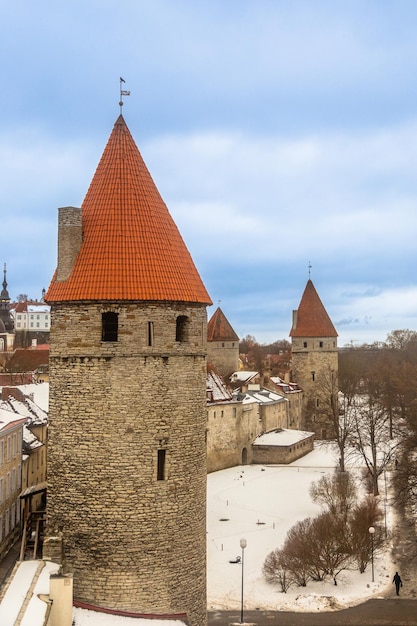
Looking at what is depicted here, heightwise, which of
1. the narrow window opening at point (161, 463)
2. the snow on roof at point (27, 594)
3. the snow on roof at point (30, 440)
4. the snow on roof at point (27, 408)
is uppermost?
the narrow window opening at point (161, 463)

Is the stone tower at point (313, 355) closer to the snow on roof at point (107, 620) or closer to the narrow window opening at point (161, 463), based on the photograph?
the narrow window opening at point (161, 463)

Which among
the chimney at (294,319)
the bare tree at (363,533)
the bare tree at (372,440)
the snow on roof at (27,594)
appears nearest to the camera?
the snow on roof at (27,594)

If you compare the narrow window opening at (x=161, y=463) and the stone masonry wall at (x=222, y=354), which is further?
the stone masonry wall at (x=222, y=354)

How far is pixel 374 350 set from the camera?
152875mm

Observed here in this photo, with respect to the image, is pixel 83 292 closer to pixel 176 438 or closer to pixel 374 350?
pixel 176 438

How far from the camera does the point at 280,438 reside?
51812mm

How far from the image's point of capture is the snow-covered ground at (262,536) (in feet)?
75.8

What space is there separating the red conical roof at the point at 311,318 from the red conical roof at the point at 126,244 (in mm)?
48843

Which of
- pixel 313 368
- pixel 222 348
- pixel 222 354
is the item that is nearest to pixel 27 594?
pixel 313 368

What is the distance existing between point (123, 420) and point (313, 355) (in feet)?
170

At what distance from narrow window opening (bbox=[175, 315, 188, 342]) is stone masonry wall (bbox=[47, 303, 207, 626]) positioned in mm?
474

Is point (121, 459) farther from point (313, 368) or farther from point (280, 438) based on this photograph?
point (313, 368)

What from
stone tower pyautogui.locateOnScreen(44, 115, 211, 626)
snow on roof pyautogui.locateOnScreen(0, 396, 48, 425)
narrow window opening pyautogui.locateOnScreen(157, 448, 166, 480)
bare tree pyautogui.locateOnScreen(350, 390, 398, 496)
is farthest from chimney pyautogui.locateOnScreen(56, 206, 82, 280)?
bare tree pyautogui.locateOnScreen(350, 390, 398, 496)

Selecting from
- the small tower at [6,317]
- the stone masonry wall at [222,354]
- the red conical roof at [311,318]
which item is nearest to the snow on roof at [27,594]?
the red conical roof at [311,318]
